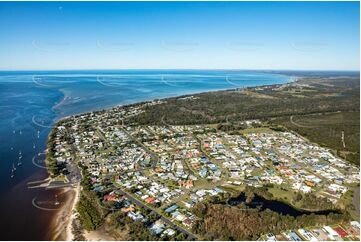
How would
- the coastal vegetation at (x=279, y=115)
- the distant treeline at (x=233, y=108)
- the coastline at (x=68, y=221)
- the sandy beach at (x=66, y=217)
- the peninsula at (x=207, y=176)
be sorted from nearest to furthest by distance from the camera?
the coastline at (x=68, y=221) → the sandy beach at (x=66, y=217) → the peninsula at (x=207, y=176) → the coastal vegetation at (x=279, y=115) → the distant treeline at (x=233, y=108)

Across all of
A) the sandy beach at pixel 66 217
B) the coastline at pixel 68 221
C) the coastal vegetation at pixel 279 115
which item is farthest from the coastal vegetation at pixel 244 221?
the coastal vegetation at pixel 279 115

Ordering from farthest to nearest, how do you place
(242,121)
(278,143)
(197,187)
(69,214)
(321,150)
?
1. (242,121)
2. (278,143)
3. (321,150)
4. (197,187)
5. (69,214)

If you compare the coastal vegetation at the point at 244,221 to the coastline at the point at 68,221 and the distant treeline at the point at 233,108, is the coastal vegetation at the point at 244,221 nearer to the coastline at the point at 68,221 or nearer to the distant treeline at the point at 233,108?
the coastline at the point at 68,221

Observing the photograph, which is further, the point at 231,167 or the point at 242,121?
the point at 242,121

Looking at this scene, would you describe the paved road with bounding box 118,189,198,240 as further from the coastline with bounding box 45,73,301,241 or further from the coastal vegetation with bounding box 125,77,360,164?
the coastal vegetation with bounding box 125,77,360,164

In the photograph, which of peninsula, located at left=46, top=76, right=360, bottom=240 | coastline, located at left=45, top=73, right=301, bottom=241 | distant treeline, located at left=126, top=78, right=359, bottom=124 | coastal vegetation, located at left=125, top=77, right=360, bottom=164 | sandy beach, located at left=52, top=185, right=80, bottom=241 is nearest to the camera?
coastline, located at left=45, top=73, right=301, bottom=241

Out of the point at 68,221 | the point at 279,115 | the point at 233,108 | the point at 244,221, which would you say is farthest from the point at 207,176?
the point at 233,108

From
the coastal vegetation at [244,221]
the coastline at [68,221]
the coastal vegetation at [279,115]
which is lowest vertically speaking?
the coastline at [68,221]

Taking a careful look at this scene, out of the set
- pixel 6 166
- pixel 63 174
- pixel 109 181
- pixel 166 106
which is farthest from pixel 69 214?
pixel 166 106

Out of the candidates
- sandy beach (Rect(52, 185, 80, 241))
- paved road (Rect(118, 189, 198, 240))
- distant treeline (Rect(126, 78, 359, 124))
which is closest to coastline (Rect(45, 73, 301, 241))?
sandy beach (Rect(52, 185, 80, 241))

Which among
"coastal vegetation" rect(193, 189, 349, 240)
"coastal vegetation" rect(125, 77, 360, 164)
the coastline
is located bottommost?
the coastline

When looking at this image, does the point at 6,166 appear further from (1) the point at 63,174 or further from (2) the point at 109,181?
(2) the point at 109,181
